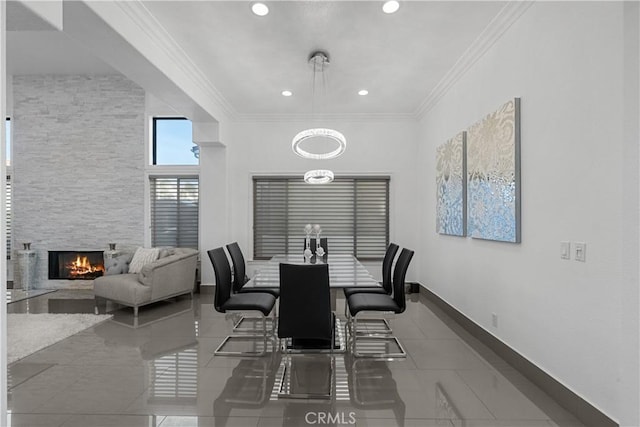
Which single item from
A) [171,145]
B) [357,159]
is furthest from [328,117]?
[171,145]

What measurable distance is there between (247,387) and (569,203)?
8.53 ft

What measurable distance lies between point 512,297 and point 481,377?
726mm

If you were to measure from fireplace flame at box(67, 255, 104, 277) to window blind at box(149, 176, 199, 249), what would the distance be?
3.62ft

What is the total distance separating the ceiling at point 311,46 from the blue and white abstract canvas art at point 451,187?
906mm

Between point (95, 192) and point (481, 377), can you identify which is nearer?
point (481, 377)

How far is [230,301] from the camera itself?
3.62m

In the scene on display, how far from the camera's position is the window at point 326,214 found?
260 inches

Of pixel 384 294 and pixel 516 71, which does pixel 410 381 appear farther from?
pixel 516 71

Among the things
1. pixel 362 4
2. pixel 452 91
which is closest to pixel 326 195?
pixel 452 91

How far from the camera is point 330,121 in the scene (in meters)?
6.49

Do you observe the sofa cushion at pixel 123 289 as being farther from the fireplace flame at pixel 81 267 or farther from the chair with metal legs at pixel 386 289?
the chair with metal legs at pixel 386 289

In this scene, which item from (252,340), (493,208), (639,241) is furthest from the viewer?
(252,340)

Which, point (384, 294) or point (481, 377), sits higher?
point (384, 294)

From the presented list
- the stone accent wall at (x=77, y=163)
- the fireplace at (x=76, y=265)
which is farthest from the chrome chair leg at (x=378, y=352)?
the fireplace at (x=76, y=265)
